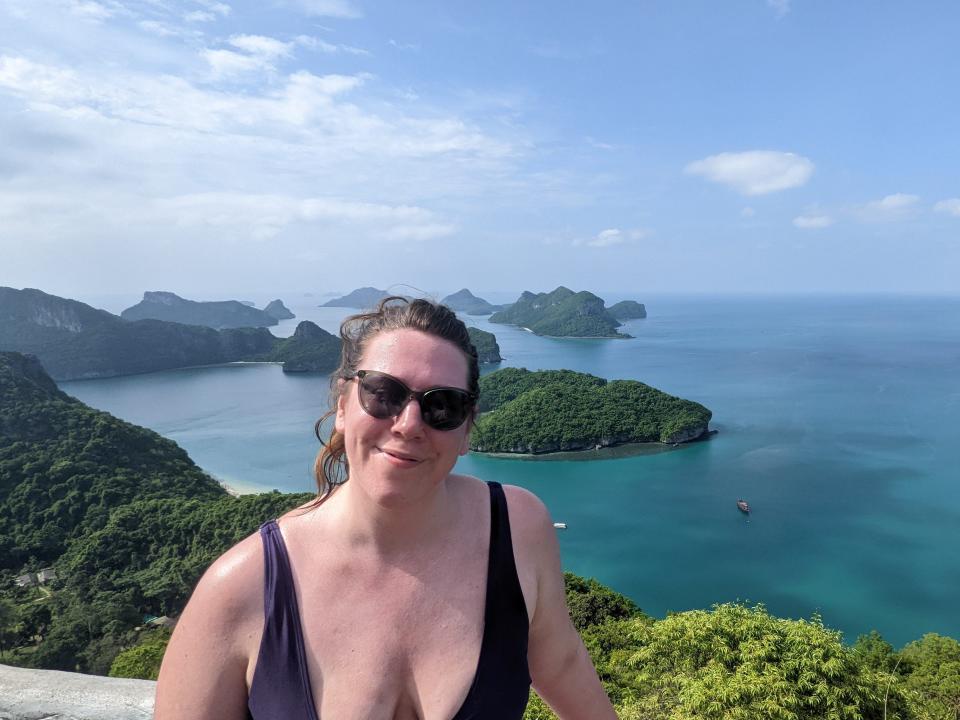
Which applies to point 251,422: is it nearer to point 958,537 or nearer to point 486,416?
point 486,416

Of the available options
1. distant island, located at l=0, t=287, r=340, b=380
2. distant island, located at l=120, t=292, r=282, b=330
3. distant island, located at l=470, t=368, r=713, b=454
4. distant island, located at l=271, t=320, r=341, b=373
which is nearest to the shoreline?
distant island, located at l=470, t=368, r=713, b=454

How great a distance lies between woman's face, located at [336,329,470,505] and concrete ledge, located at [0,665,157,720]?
0.98 m

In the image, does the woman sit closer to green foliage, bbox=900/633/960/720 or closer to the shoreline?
green foliage, bbox=900/633/960/720

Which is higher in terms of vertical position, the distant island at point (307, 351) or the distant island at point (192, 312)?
the distant island at point (192, 312)

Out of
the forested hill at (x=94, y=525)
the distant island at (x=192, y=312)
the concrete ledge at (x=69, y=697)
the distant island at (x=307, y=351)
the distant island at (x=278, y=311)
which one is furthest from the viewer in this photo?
the distant island at (x=278, y=311)

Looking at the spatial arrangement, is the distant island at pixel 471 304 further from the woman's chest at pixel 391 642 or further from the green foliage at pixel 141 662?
the woman's chest at pixel 391 642

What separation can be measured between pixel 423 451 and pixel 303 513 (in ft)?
0.80

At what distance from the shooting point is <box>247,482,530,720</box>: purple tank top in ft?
2.88

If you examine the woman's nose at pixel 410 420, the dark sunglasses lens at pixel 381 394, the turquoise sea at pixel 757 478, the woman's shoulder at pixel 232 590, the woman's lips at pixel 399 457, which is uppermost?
the dark sunglasses lens at pixel 381 394

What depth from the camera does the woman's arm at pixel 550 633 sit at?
111 cm

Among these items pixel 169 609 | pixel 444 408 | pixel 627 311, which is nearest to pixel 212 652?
pixel 444 408

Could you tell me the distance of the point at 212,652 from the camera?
0.86 meters

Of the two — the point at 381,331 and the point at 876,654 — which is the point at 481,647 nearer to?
the point at 381,331

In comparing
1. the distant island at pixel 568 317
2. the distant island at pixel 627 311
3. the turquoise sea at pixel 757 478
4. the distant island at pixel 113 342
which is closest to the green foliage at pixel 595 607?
the turquoise sea at pixel 757 478
